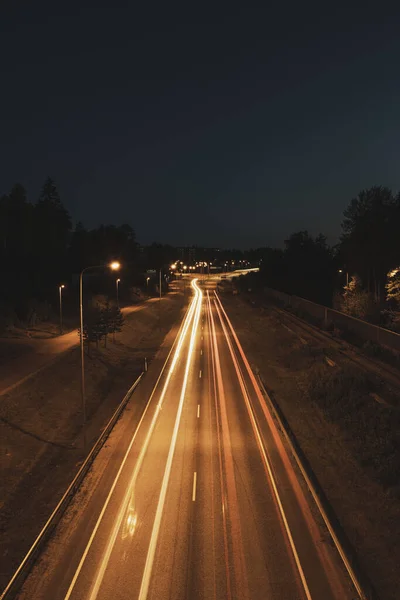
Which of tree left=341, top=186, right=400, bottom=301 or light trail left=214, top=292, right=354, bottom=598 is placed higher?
tree left=341, top=186, right=400, bottom=301

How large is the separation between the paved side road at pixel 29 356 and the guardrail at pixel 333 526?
17574 millimetres

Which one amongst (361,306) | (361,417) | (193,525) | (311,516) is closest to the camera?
(193,525)

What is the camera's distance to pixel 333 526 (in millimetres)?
14906

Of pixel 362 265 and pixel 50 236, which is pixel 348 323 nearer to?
pixel 362 265

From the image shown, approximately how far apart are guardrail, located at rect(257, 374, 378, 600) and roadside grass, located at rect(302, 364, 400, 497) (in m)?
2.62

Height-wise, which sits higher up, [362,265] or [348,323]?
[362,265]

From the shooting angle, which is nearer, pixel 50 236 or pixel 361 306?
pixel 361 306

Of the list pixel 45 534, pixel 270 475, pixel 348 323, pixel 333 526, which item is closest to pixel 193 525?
pixel 333 526

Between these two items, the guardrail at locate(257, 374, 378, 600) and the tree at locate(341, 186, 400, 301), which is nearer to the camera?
the guardrail at locate(257, 374, 378, 600)

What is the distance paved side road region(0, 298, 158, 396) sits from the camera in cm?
3156

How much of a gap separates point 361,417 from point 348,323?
25598 mm

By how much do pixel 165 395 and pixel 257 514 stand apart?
17.3 metres

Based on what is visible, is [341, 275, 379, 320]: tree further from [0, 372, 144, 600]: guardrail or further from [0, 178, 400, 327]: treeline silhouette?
[0, 372, 144, 600]: guardrail

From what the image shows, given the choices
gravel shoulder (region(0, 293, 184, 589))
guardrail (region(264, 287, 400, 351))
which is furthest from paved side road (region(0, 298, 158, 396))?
guardrail (region(264, 287, 400, 351))
